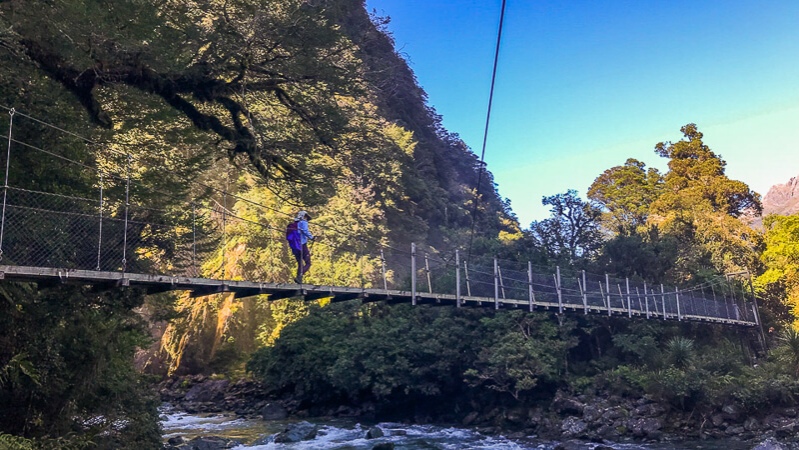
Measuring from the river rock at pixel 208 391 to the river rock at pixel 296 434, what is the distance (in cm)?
596

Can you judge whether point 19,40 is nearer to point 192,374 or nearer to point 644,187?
point 192,374

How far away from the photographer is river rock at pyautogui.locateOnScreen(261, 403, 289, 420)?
44.3ft

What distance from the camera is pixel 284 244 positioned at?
62.9ft

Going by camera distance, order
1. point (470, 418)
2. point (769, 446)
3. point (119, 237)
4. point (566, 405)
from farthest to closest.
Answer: point (470, 418), point (566, 405), point (769, 446), point (119, 237)

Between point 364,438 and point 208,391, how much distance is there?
737 centimetres

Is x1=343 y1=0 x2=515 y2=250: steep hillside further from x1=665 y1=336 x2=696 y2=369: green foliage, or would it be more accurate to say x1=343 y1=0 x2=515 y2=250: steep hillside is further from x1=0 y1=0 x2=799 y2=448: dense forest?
x1=665 y1=336 x2=696 y2=369: green foliage

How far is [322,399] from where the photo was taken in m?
14.6

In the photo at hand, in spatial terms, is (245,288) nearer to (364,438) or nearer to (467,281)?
(467,281)

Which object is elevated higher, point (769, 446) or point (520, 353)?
point (520, 353)

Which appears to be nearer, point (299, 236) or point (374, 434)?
point (299, 236)

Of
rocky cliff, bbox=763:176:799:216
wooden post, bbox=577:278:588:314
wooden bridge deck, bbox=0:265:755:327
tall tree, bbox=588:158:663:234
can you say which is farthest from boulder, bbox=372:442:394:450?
rocky cliff, bbox=763:176:799:216

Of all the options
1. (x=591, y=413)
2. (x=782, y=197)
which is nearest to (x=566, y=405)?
(x=591, y=413)

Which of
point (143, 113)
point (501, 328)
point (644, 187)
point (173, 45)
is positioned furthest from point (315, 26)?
point (644, 187)

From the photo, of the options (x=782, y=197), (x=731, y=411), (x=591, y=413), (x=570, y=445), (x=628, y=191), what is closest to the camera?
(x=570, y=445)
